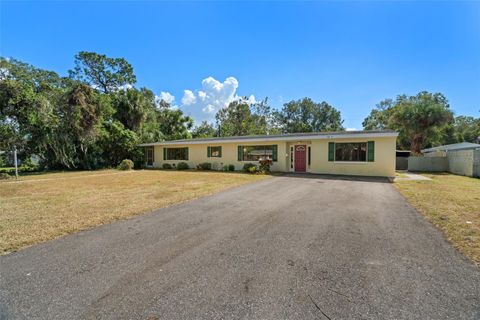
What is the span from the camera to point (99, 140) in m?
19.5

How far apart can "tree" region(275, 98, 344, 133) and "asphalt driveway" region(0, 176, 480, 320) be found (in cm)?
4174

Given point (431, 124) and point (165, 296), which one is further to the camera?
point (431, 124)

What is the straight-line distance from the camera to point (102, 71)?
26672 mm

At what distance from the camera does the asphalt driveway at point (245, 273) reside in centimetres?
211

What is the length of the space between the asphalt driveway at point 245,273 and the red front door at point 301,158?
1049 cm

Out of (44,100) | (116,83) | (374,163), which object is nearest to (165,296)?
(374,163)

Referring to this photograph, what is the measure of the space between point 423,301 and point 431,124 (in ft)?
84.3

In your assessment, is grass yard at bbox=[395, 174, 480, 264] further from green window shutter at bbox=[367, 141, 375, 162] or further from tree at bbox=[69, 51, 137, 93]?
tree at bbox=[69, 51, 137, 93]

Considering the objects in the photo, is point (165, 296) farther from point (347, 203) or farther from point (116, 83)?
point (116, 83)

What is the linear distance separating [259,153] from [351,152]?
5935 millimetres

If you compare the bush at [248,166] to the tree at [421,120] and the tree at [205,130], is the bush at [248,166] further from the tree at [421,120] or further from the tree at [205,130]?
the tree at [205,130]

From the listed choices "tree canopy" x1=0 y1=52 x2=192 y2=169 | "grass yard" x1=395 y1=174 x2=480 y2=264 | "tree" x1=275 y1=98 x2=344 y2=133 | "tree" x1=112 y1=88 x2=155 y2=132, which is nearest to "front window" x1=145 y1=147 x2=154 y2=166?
"tree canopy" x1=0 y1=52 x2=192 y2=169

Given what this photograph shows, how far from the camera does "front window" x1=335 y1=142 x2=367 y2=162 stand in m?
13.3

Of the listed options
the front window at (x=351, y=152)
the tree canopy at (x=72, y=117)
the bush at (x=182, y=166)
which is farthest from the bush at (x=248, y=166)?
the tree canopy at (x=72, y=117)
